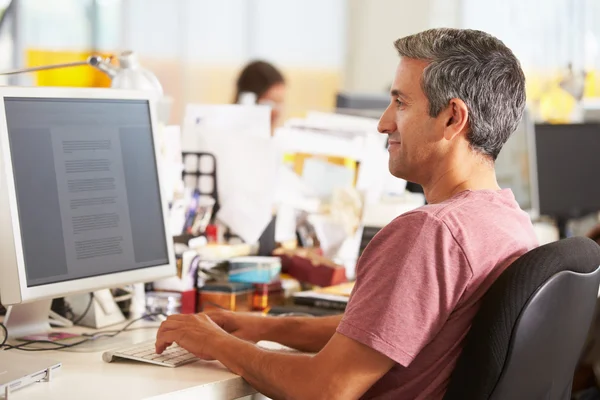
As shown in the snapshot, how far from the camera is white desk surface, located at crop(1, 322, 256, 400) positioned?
4.19ft

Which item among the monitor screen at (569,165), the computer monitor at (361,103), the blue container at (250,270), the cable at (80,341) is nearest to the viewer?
the cable at (80,341)

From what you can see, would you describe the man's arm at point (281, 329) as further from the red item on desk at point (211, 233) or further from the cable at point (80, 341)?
the red item on desk at point (211, 233)

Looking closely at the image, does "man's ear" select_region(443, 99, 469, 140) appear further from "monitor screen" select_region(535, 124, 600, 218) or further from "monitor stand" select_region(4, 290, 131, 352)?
"monitor screen" select_region(535, 124, 600, 218)

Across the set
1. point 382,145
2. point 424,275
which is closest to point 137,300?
point 424,275

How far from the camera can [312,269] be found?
6.95 ft

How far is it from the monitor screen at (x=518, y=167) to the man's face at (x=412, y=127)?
74.2 inches

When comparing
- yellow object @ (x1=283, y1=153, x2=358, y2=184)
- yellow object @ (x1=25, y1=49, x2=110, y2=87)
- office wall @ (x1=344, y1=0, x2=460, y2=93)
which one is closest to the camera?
yellow object @ (x1=283, y1=153, x2=358, y2=184)

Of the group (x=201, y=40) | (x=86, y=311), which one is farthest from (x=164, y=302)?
(x=201, y=40)

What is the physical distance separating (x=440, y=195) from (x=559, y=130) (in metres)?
2.58

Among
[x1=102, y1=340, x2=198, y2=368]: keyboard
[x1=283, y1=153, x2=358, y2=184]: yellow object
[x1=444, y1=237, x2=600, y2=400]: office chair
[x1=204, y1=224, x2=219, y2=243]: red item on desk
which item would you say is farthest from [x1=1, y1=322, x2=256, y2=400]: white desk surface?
[x1=283, y1=153, x2=358, y2=184]: yellow object

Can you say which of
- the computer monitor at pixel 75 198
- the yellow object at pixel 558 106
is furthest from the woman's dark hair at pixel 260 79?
the computer monitor at pixel 75 198

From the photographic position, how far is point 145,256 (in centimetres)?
170

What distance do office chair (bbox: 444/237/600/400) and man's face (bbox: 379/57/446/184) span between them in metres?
0.25

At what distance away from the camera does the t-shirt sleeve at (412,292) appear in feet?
4.08
